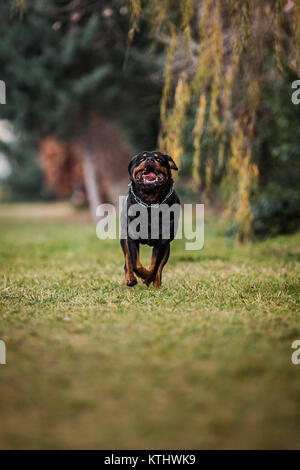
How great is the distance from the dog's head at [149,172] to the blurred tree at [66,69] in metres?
10.1

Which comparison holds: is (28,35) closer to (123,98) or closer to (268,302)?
(123,98)

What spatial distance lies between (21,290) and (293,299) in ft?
8.36

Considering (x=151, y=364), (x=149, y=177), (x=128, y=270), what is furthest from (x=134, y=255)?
(x=151, y=364)

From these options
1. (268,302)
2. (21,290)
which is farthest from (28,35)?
(268,302)

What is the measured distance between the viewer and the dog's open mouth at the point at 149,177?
3869 millimetres

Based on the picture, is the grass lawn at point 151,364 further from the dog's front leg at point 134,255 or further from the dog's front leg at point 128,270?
the dog's front leg at point 134,255

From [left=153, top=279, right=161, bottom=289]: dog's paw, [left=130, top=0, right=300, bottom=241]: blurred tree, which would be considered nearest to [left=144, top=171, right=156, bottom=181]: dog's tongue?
[left=153, top=279, right=161, bottom=289]: dog's paw

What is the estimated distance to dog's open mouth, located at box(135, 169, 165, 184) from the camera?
3869mm

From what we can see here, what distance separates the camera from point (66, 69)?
47.3 feet

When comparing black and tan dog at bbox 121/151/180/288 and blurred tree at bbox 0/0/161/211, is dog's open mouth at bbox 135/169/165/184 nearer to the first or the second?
black and tan dog at bbox 121/151/180/288

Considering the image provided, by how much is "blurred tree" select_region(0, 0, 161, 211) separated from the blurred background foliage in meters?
0.04

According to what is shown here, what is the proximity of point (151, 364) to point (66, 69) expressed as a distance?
44.2 feet

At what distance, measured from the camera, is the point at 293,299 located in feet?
13.1
